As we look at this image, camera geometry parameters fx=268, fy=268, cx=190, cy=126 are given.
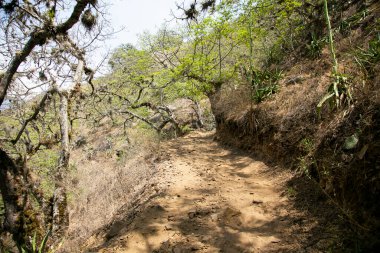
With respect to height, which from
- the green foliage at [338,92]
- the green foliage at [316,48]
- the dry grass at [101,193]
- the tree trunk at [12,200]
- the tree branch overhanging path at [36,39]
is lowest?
the dry grass at [101,193]

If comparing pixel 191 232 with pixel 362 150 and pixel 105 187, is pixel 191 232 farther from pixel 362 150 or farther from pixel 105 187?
pixel 105 187

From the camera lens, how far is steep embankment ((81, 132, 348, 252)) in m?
3.30

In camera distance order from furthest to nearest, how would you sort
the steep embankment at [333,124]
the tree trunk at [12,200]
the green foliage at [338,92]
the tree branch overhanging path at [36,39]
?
the tree branch overhanging path at [36,39] < the tree trunk at [12,200] < the green foliage at [338,92] < the steep embankment at [333,124]

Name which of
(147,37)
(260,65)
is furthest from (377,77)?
(147,37)

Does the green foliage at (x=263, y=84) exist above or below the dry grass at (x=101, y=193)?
above

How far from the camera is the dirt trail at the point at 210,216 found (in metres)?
A: 3.45

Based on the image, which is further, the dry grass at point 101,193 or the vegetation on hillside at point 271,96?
the dry grass at point 101,193

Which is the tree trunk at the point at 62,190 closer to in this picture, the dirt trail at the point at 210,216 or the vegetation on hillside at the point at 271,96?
the vegetation on hillside at the point at 271,96

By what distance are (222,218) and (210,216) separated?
198 mm

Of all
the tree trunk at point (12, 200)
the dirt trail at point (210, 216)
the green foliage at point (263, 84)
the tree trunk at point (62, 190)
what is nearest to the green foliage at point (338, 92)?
the dirt trail at point (210, 216)

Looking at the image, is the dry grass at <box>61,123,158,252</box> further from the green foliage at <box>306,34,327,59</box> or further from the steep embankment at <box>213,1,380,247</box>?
the green foliage at <box>306,34,327,59</box>

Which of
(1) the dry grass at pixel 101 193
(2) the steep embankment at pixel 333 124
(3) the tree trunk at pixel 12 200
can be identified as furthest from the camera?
(1) the dry grass at pixel 101 193

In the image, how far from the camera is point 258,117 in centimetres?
693

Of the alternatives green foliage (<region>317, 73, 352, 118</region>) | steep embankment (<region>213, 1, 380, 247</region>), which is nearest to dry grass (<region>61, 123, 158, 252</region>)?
steep embankment (<region>213, 1, 380, 247</region>)
